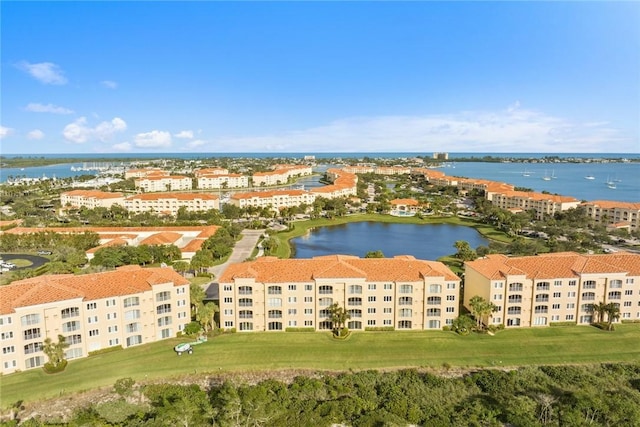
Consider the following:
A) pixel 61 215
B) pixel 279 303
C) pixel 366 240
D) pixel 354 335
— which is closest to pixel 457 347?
pixel 354 335

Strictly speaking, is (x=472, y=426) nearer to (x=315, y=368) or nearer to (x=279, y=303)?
(x=315, y=368)

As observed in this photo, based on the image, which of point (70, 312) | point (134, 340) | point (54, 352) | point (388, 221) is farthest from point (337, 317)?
point (388, 221)

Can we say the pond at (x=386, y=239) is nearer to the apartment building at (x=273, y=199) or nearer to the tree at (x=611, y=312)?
the apartment building at (x=273, y=199)

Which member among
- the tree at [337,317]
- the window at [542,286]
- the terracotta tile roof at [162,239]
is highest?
the window at [542,286]

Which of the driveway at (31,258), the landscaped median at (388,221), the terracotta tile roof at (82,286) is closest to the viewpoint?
the terracotta tile roof at (82,286)

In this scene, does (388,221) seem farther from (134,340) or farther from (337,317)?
(134,340)

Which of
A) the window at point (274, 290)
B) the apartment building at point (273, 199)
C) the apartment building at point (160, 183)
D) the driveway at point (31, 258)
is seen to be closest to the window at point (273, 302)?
the window at point (274, 290)
